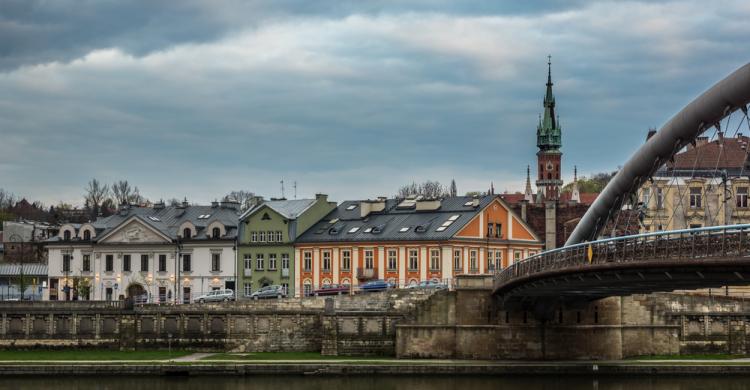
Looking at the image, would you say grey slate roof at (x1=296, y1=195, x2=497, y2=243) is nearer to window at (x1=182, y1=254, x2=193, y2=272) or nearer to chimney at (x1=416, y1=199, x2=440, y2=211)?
chimney at (x1=416, y1=199, x2=440, y2=211)

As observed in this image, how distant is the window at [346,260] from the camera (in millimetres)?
102625

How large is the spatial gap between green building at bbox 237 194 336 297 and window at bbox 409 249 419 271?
9.57m

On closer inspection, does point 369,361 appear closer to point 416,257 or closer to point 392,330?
point 392,330

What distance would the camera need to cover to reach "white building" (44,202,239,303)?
107m

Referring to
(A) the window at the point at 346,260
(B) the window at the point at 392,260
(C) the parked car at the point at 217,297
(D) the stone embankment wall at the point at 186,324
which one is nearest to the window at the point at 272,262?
(A) the window at the point at 346,260

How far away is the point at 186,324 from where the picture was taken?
278ft

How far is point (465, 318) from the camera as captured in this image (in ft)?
261

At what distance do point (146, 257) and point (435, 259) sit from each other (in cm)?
2290

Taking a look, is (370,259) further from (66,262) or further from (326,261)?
(66,262)

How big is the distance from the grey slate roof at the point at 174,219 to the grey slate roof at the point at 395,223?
6890mm

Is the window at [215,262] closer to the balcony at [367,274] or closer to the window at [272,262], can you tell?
the window at [272,262]

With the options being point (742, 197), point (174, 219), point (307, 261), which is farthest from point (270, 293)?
point (742, 197)

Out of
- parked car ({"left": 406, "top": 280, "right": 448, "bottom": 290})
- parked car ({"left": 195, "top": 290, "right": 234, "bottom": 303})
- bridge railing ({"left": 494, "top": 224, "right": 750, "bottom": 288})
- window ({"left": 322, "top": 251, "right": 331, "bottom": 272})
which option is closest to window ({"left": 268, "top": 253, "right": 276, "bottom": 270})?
window ({"left": 322, "top": 251, "right": 331, "bottom": 272})

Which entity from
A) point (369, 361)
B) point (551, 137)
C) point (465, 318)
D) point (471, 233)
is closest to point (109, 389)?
point (369, 361)
